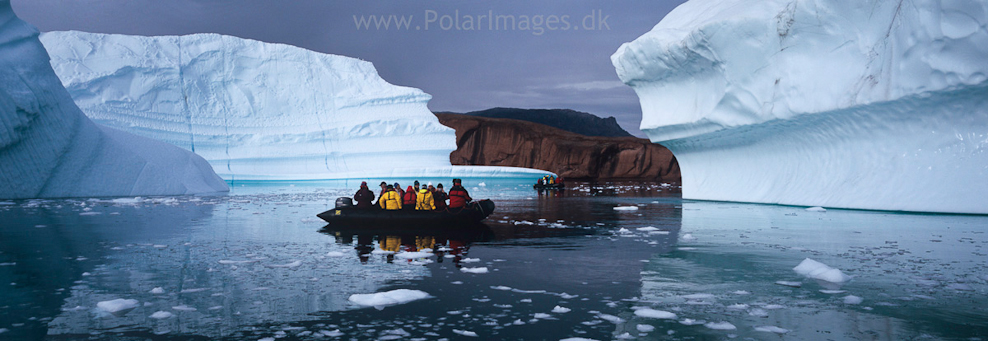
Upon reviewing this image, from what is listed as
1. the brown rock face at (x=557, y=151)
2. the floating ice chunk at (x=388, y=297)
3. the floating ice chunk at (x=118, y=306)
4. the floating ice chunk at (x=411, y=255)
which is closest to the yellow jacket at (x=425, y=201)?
the floating ice chunk at (x=411, y=255)

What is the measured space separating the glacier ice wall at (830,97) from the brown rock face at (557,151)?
50285mm

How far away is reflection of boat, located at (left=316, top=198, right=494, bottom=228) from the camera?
10.4 meters

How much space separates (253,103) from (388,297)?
41094 mm

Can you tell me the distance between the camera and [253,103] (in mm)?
43000

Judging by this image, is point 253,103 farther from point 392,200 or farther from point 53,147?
point 392,200

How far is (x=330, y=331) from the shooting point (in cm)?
409

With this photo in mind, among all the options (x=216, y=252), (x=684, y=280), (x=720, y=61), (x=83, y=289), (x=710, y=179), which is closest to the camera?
(x=83, y=289)

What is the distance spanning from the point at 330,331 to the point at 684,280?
10.5ft

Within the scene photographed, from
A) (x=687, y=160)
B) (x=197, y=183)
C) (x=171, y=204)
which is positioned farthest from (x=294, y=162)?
(x=687, y=160)

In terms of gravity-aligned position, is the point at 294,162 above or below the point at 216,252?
above

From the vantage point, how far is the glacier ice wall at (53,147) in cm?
1859

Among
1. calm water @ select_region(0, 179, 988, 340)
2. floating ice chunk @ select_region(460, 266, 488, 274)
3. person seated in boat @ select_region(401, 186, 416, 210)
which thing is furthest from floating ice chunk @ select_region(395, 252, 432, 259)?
person seated in boat @ select_region(401, 186, 416, 210)

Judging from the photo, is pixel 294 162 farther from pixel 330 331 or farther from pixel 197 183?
pixel 330 331

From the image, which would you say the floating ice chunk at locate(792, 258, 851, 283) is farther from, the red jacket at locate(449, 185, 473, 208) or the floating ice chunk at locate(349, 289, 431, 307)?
the red jacket at locate(449, 185, 473, 208)
